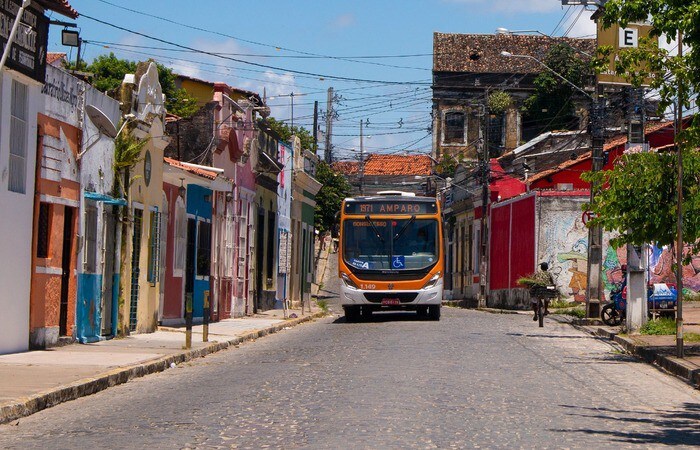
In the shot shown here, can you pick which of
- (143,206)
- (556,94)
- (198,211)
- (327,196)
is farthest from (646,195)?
(556,94)

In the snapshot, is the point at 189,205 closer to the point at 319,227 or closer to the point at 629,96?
the point at 629,96

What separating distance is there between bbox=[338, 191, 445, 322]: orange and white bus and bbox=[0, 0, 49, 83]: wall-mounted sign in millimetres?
14165

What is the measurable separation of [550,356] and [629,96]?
402 inches

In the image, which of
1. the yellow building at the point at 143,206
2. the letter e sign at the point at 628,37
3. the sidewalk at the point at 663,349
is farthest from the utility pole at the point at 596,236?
the yellow building at the point at 143,206

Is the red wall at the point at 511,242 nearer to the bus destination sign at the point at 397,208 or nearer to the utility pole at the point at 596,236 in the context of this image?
the utility pole at the point at 596,236

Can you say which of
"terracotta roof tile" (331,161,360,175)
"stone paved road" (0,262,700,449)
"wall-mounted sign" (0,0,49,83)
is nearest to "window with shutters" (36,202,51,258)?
"wall-mounted sign" (0,0,49,83)

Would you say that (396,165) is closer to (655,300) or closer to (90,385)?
(655,300)

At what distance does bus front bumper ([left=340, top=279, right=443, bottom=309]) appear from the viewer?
102 ft

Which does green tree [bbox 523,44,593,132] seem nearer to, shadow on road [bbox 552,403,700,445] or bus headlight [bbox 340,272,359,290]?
bus headlight [bbox 340,272,359,290]

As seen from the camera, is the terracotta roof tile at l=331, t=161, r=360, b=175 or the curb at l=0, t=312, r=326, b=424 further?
the terracotta roof tile at l=331, t=161, r=360, b=175

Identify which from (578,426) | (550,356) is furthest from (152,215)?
(578,426)

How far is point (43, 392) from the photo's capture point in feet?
41.0

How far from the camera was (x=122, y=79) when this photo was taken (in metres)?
47.4

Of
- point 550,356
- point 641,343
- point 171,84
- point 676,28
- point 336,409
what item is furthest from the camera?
point 171,84
